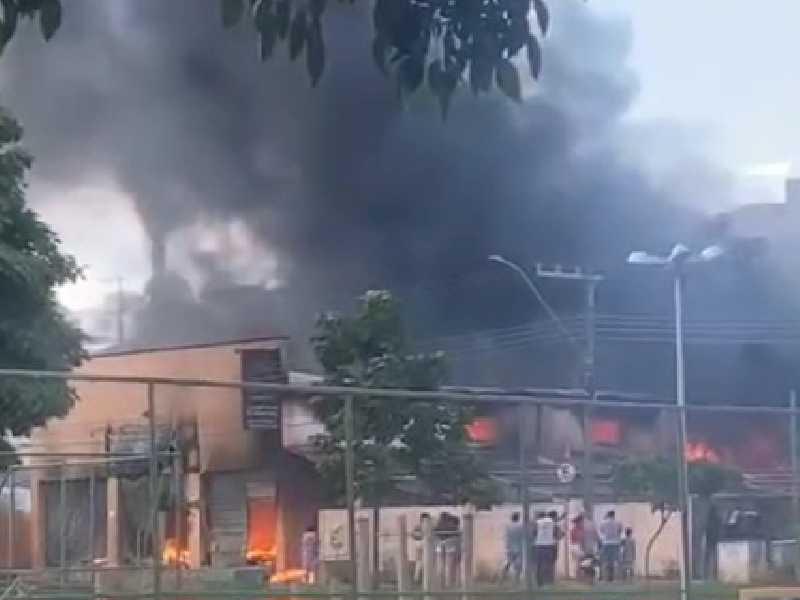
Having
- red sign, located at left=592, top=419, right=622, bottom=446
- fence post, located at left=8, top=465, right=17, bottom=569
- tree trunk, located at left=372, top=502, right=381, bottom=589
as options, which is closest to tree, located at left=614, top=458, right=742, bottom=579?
red sign, located at left=592, top=419, right=622, bottom=446

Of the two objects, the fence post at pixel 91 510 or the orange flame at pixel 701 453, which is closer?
the fence post at pixel 91 510

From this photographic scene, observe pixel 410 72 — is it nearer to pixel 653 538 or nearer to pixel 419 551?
pixel 419 551

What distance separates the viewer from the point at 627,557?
959 centimetres

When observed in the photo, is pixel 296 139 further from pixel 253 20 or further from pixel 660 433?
pixel 253 20

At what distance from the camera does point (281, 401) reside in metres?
9.35

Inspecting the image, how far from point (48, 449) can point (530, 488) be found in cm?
247

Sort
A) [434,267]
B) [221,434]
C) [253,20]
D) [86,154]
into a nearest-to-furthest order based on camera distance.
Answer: [253,20] → [221,434] → [86,154] → [434,267]

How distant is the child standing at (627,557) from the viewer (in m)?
9.55

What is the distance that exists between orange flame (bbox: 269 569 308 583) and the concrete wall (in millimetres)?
146

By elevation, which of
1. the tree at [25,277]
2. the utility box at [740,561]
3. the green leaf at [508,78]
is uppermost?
the tree at [25,277]

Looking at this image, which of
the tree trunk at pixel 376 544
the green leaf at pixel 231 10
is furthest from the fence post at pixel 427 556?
the green leaf at pixel 231 10

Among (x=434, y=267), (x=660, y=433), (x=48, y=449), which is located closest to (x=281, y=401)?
(x=48, y=449)

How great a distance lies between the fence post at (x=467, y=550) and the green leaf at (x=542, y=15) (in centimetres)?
531

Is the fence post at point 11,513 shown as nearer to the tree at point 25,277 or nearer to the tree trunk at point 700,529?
the tree trunk at point 700,529
